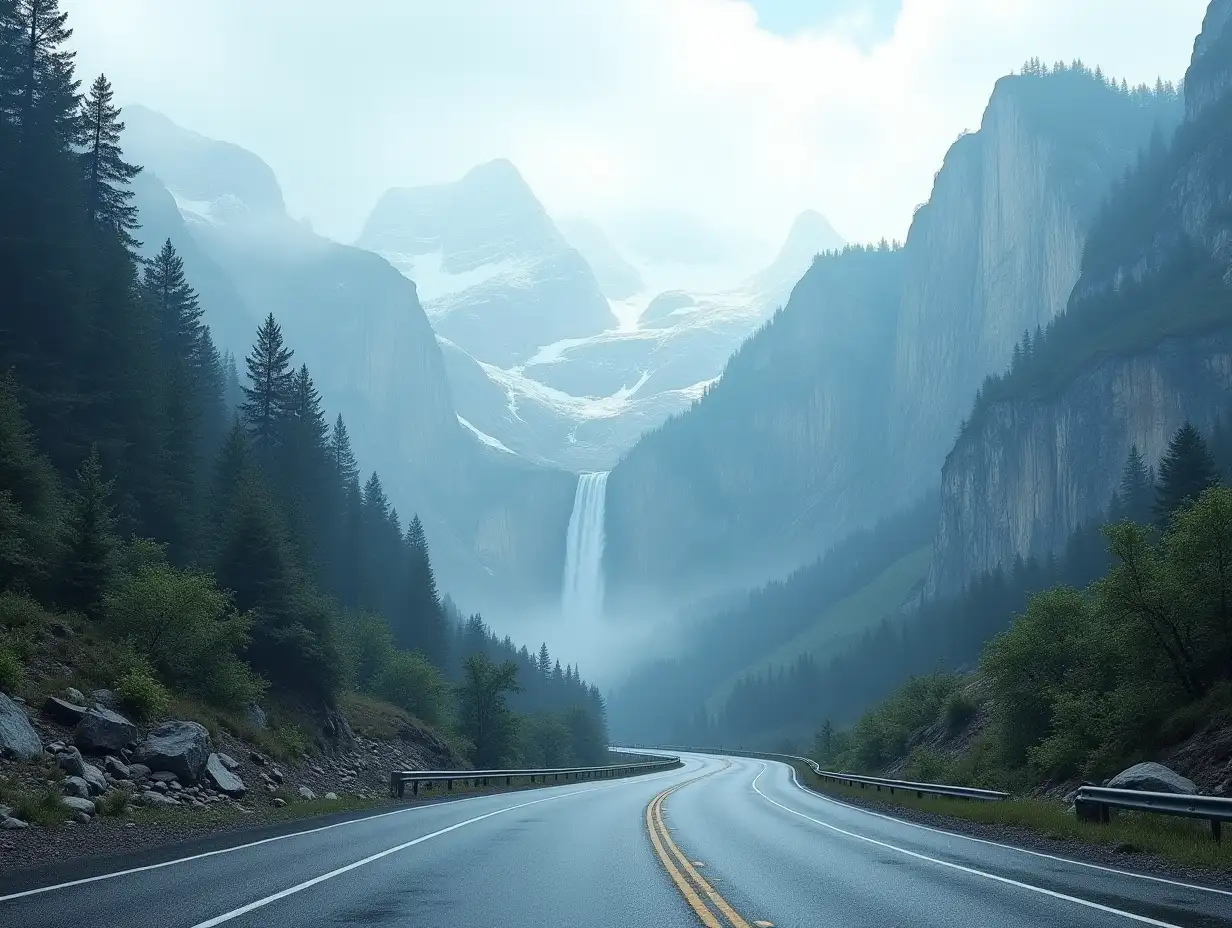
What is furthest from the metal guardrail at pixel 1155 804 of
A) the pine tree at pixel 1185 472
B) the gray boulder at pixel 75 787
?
the pine tree at pixel 1185 472

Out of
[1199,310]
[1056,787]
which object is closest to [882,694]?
[1199,310]

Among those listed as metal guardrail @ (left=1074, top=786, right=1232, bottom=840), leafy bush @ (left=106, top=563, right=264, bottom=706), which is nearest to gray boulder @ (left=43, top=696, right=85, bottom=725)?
leafy bush @ (left=106, top=563, right=264, bottom=706)

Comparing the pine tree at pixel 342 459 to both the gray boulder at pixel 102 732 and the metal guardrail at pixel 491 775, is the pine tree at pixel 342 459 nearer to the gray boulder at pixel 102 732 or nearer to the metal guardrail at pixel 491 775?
the metal guardrail at pixel 491 775

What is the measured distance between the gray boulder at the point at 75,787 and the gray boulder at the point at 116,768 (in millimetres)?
1605

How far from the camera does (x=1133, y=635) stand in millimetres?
26906

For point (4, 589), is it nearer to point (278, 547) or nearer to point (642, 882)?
point (278, 547)

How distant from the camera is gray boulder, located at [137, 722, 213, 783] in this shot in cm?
2031

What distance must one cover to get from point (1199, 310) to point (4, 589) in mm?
143351

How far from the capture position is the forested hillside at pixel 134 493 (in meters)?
25.2

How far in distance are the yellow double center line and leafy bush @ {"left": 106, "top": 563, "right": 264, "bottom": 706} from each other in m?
14.8

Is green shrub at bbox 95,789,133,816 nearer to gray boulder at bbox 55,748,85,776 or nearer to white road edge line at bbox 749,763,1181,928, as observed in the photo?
gray boulder at bbox 55,748,85,776

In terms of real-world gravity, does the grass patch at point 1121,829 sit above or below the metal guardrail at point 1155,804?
below

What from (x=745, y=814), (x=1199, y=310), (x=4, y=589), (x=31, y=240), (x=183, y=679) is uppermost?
(x=1199, y=310)

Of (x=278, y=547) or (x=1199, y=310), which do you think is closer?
(x=278, y=547)
